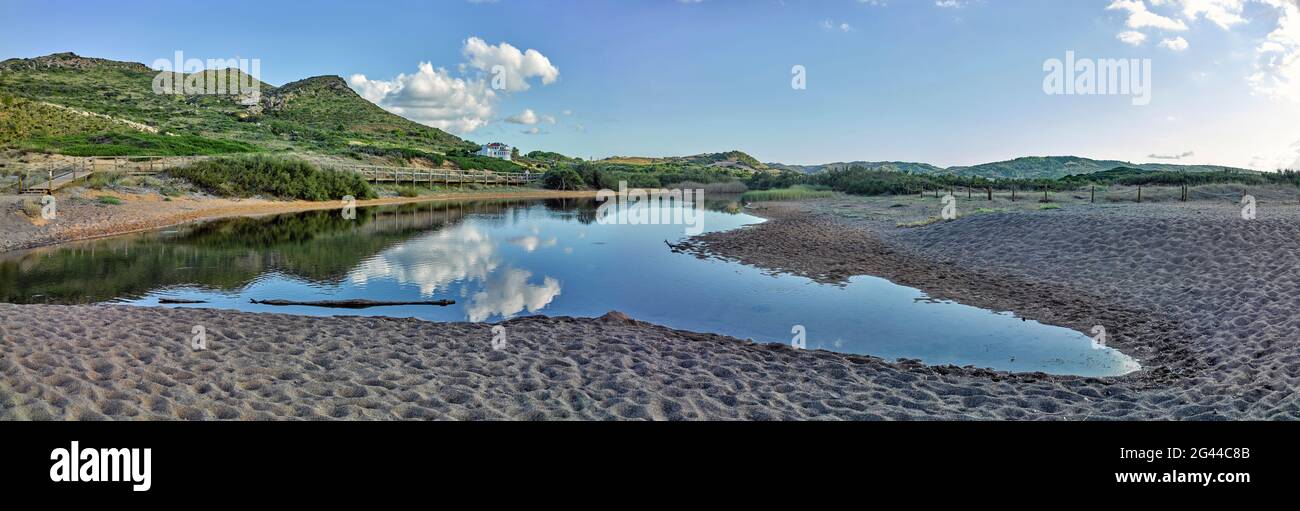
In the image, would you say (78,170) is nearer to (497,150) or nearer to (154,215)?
Result: (154,215)

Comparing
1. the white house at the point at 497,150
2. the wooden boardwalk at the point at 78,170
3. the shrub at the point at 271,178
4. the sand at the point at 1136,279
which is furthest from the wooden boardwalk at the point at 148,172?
the white house at the point at 497,150

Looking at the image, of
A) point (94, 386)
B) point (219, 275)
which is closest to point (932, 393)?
point (94, 386)

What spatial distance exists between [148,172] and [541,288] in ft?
102

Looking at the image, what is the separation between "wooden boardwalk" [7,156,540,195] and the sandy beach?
81.6ft

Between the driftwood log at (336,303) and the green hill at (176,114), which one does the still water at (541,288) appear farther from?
the green hill at (176,114)

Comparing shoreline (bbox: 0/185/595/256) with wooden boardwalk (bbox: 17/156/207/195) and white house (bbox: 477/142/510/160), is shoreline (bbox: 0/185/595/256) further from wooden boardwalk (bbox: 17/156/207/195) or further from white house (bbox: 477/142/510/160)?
white house (bbox: 477/142/510/160)

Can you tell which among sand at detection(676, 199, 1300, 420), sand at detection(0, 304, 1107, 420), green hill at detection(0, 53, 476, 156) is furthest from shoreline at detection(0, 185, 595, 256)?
green hill at detection(0, 53, 476, 156)

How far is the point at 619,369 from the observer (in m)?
6.55

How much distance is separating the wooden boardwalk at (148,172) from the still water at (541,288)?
10.6 meters

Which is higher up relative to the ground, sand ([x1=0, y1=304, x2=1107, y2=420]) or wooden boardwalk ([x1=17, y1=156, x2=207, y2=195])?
wooden boardwalk ([x1=17, y1=156, x2=207, y2=195])

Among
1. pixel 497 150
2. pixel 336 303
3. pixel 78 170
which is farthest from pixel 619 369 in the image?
pixel 497 150

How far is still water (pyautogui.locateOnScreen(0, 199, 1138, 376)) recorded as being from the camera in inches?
359
